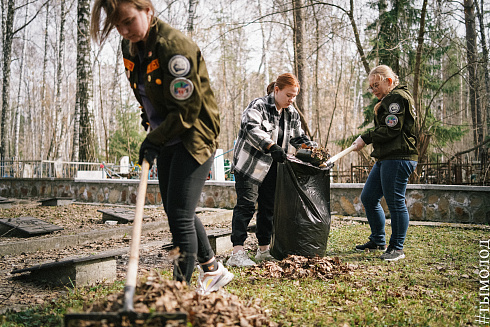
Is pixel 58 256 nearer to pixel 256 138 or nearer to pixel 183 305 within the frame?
pixel 256 138

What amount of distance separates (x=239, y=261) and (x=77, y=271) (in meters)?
1.31

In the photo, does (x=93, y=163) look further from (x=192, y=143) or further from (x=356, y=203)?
(x=192, y=143)

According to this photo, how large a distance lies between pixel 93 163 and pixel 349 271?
10.5 metres

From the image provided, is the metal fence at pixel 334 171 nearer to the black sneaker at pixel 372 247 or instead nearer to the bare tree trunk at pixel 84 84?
the bare tree trunk at pixel 84 84

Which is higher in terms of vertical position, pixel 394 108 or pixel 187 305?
pixel 394 108

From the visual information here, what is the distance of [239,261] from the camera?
11.2 feet

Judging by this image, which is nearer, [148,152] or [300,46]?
[148,152]

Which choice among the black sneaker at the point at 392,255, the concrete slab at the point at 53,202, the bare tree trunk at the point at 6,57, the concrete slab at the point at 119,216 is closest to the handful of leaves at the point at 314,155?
the black sneaker at the point at 392,255

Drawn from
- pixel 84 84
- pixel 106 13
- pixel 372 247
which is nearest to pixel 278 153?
pixel 372 247

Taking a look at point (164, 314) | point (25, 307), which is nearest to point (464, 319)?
point (164, 314)

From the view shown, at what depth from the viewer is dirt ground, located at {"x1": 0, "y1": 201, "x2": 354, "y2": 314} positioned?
259cm

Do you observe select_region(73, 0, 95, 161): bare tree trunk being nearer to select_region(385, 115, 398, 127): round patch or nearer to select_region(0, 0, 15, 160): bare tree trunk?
select_region(0, 0, 15, 160): bare tree trunk

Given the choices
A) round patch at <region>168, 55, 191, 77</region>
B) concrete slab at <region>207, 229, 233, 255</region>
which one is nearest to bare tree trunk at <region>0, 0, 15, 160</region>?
concrete slab at <region>207, 229, 233, 255</region>

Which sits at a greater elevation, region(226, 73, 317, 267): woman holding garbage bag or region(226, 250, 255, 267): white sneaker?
region(226, 73, 317, 267): woman holding garbage bag
